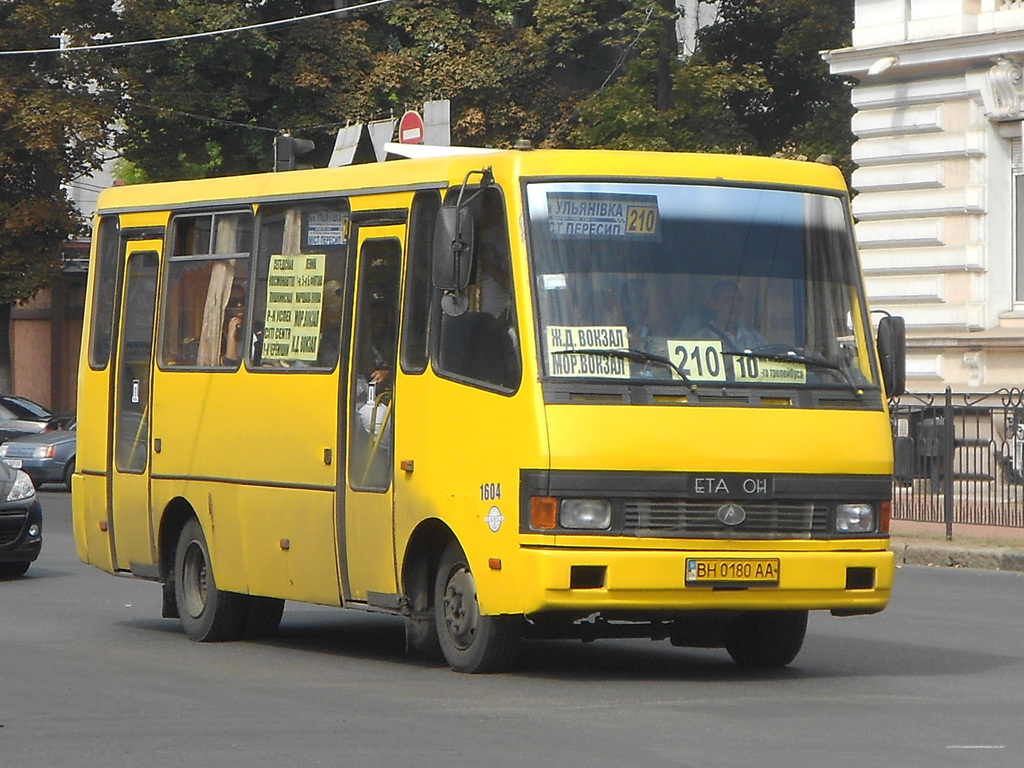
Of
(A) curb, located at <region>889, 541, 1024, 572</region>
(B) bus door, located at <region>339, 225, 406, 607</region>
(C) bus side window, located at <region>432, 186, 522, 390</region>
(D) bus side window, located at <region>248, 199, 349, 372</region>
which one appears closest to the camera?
(C) bus side window, located at <region>432, 186, 522, 390</region>

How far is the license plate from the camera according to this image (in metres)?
9.98

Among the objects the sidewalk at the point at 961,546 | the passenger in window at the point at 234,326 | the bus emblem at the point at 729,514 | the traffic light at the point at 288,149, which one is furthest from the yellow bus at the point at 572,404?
the sidewalk at the point at 961,546

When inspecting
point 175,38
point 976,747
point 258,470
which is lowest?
point 976,747

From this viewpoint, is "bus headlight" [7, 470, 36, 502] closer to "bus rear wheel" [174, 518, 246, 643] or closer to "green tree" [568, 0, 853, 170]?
"bus rear wheel" [174, 518, 246, 643]

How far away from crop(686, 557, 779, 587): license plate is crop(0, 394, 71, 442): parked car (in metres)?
24.3

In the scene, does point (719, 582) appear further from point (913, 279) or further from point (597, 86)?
point (597, 86)

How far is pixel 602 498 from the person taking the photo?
9914 millimetres

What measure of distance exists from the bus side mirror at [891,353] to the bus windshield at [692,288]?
0.38 feet

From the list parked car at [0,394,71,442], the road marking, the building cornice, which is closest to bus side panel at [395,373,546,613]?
the road marking

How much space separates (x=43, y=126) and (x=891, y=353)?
28.1m

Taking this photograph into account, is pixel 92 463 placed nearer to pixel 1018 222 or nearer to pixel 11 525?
pixel 11 525

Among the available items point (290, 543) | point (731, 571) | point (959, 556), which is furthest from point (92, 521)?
point (959, 556)

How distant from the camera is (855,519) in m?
10.4

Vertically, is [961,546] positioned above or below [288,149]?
below
